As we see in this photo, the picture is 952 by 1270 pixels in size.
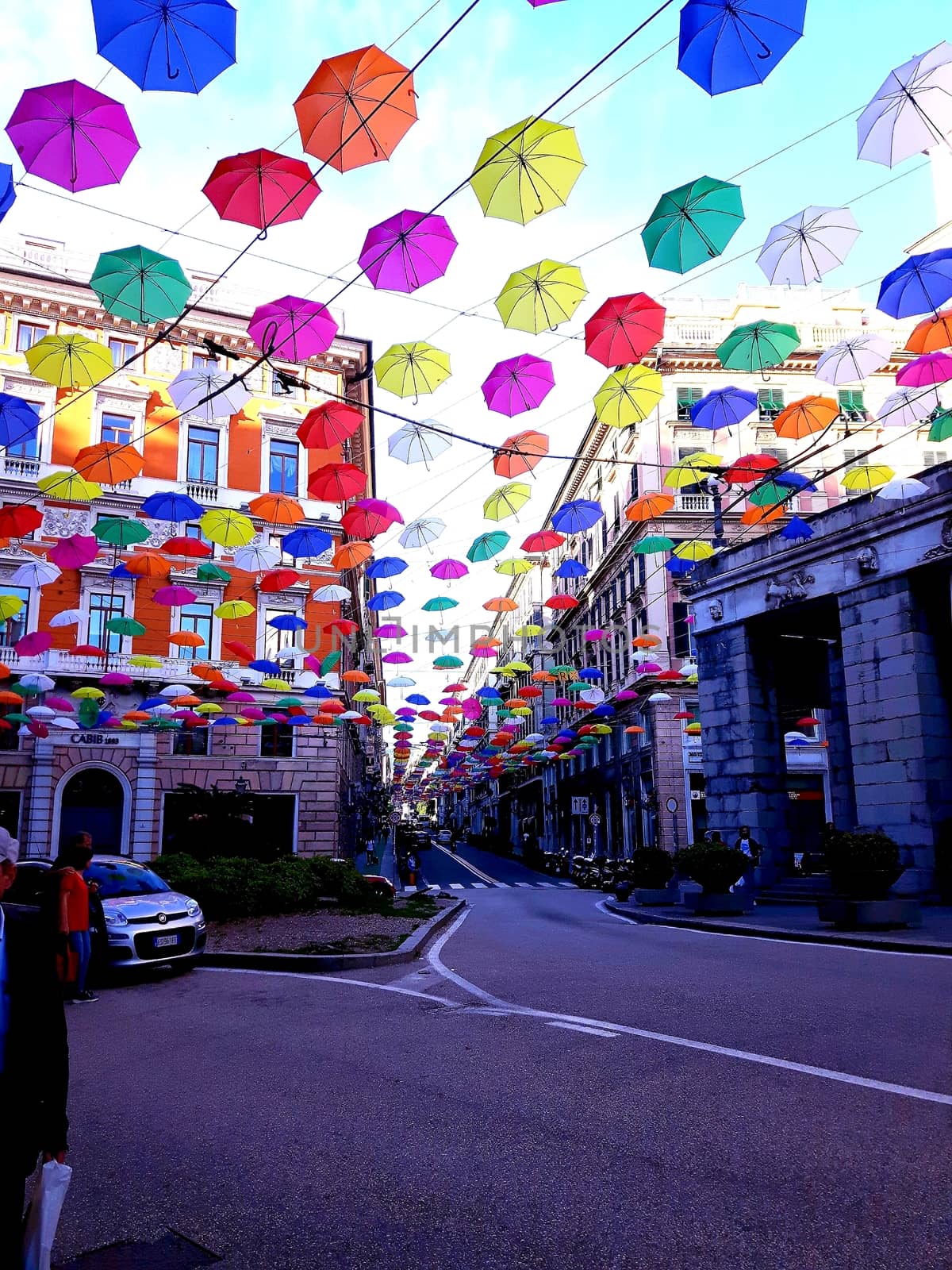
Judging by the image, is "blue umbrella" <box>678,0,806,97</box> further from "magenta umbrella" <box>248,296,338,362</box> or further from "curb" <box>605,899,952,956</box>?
"curb" <box>605,899,952,956</box>

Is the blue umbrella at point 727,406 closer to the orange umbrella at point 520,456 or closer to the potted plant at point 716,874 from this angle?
the orange umbrella at point 520,456

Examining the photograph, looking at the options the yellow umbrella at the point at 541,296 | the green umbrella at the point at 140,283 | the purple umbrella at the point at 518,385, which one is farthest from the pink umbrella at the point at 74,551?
the yellow umbrella at the point at 541,296

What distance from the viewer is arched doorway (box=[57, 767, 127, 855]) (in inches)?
1303

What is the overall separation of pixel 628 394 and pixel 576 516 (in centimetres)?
482

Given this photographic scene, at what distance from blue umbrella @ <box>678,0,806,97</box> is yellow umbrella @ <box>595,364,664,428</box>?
4.62m

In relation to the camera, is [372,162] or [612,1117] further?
[372,162]

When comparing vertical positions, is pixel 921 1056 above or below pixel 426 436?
below

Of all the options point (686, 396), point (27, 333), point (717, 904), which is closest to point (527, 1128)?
point (717, 904)

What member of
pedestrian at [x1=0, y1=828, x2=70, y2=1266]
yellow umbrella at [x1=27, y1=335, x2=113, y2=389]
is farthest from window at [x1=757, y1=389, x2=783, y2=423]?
pedestrian at [x1=0, y1=828, x2=70, y2=1266]

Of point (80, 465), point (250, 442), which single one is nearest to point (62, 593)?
point (250, 442)

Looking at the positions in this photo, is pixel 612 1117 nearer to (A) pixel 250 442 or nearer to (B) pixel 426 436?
(B) pixel 426 436

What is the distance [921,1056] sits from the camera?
6320 mm

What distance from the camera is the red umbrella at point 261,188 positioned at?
8.62 meters

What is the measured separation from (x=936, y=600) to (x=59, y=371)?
17.4 m
